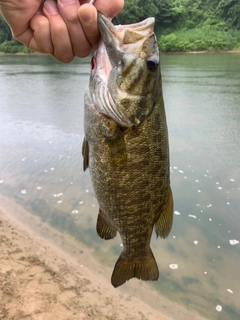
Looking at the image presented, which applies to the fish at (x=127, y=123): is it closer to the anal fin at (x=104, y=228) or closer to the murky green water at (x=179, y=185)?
the anal fin at (x=104, y=228)

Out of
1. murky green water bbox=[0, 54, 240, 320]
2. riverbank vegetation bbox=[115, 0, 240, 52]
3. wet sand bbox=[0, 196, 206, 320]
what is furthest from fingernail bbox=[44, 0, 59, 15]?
riverbank vegetation bbox=[115, 0, 240, 52]

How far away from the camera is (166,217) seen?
193 centimetres

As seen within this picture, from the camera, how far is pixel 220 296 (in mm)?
4355

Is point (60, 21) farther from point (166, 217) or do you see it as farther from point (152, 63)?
point (166, 217)

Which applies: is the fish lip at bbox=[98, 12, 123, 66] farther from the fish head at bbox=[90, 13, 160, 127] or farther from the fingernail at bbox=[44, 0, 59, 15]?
the fingernail at bbox=[44, 0, 59, 15]

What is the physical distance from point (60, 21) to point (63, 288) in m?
3.63

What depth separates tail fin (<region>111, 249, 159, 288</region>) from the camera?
2.03 meters

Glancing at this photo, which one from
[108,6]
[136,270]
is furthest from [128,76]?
[136,270]

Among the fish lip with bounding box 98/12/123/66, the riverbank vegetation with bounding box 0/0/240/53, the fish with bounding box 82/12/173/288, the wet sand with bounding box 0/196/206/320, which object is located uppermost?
the fish lip with bounding box 98/12/123/66

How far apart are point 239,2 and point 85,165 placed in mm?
54119

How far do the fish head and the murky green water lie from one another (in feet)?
11.5

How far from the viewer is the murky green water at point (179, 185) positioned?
15.3 ft

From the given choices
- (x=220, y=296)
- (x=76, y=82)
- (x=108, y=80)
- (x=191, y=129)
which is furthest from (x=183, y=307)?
(x=76, y=82)

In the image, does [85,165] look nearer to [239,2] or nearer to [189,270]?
[189,270]
